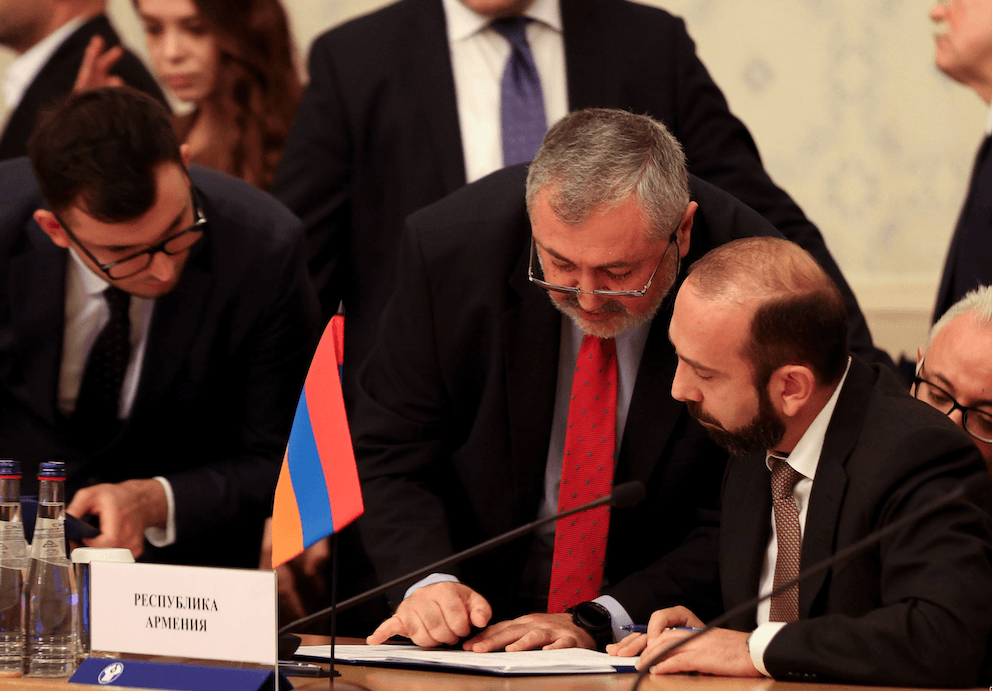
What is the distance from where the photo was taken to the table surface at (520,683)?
143cm

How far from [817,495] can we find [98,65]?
10.3 feet

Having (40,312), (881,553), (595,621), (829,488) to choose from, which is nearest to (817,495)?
(829,488)

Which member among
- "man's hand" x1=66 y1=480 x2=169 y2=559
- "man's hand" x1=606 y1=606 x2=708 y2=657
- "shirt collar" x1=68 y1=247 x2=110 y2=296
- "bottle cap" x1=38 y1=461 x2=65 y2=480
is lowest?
"man's hand" x1=66 y1=480 x2=169 y2=559

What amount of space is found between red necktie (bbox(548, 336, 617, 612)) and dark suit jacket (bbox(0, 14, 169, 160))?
7.75 feet

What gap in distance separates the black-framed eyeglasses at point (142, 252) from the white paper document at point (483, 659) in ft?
3.31

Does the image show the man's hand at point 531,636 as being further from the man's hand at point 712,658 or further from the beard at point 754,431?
the beard at point 754,431

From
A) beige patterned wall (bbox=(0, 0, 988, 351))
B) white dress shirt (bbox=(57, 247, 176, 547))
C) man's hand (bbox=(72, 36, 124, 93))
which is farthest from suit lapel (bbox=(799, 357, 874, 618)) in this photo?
man's hand (bbox=(72, 36, 124, 93))

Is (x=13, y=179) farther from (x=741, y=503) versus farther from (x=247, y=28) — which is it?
(x=741, y=503)

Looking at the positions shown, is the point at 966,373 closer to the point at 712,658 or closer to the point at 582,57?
the point at 712,658

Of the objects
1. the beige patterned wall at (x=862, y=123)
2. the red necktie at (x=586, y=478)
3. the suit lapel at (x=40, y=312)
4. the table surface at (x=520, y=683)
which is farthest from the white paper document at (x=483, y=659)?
the beige patterned wall at (x=862, y=123)

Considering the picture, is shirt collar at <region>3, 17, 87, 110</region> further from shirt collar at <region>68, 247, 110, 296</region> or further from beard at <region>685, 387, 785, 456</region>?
beard at <region>685, 387, 785, 456</region>

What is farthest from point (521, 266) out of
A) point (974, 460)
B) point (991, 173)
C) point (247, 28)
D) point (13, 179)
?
point (247, 28)

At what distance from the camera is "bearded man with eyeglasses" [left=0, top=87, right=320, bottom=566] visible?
2.45 metres

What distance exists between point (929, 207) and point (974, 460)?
2088mm
